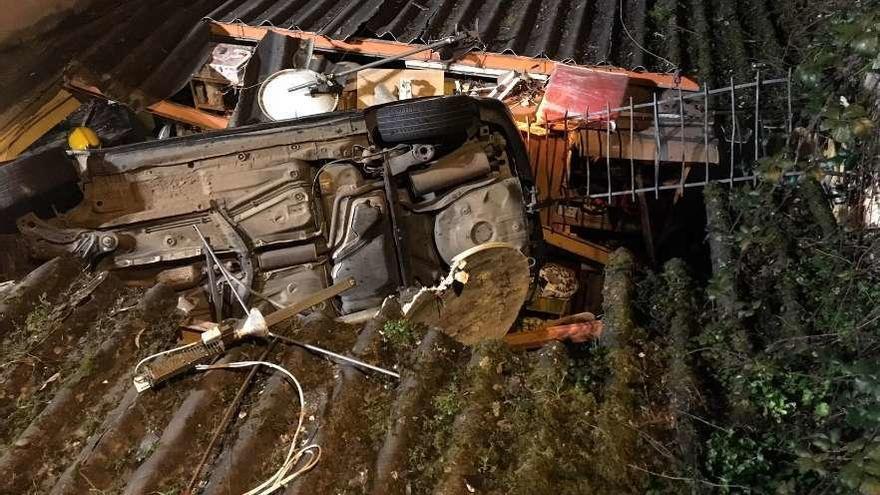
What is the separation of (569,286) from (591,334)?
11.9ft

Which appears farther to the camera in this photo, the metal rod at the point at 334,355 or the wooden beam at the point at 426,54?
the wooden beam at the point at 426,54

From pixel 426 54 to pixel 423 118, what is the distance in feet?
7.19

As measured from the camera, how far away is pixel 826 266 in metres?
3.27

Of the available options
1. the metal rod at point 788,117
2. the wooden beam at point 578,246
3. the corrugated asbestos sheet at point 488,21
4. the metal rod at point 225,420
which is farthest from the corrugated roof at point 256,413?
the corrugated asbestos sheet at point 488,21

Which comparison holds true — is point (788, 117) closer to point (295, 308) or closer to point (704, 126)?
point (704, 126)

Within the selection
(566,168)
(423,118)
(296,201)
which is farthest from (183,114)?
(566,168)

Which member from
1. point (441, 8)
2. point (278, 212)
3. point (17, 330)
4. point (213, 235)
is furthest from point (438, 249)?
point (441, 8)

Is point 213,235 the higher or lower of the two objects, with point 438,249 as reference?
higher

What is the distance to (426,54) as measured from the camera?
22.0ft

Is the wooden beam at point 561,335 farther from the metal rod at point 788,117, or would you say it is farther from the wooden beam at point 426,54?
the wooden beam at point 426,54

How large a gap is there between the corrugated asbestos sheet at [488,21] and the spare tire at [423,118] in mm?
A: 2144

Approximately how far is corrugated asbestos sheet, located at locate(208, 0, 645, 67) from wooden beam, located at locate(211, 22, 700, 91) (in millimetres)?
108

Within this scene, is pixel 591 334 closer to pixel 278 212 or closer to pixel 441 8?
pixel 278 212

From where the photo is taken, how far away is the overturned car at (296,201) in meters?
4.77
